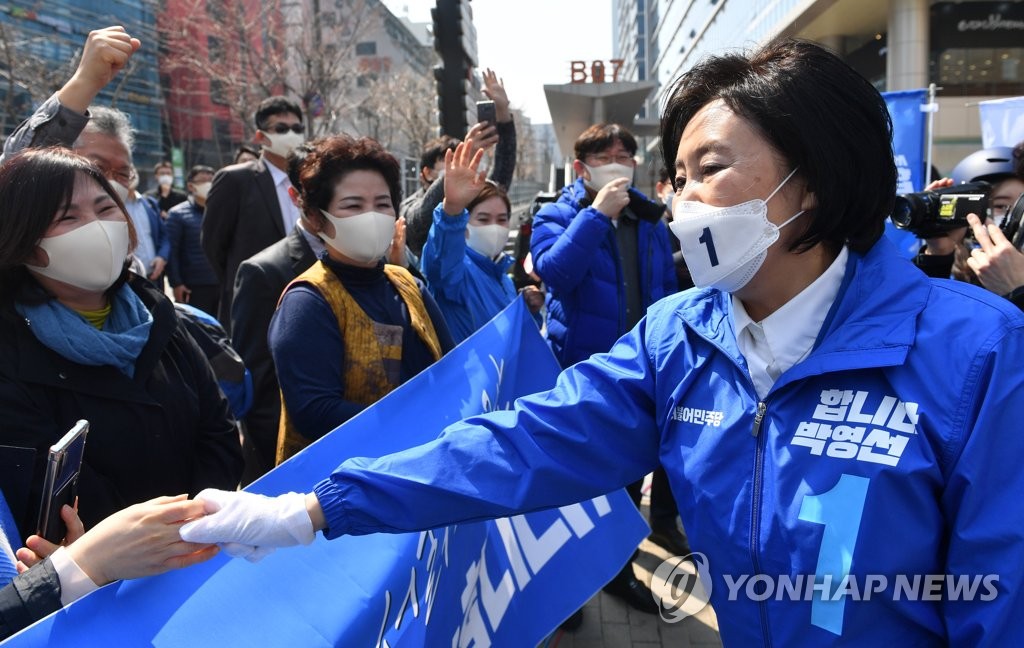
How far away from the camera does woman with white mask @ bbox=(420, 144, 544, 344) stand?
3.10m

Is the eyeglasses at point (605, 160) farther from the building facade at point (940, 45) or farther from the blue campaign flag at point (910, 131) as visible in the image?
the building facade at point (940, 45)

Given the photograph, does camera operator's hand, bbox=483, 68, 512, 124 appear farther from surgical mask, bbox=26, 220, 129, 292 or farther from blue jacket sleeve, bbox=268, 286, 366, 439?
surgical mask, bbox=26, 220, 129, 292

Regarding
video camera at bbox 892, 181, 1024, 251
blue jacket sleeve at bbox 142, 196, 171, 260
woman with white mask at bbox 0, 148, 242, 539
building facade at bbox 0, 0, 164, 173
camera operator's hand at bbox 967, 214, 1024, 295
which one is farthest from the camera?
building facade at bbox 0, 0, 164, 173

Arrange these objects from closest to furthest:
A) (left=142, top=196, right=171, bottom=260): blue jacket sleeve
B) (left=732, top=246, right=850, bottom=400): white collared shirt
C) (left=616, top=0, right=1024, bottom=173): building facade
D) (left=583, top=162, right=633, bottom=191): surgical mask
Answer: (left=732, top=246, right=850, bottom=400): white collared shirt
(left=583, top=162, right=633, bottom=191): surgical mask
(left=142, top=196, right=171, bottom=260): blue jacket sleeve
(left=616, top=0, right=1024, bottom=173): building facade

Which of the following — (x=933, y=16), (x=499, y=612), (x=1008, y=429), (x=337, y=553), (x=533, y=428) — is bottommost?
(x=499, y=612)

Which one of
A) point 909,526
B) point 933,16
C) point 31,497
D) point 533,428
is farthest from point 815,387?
point 933,16

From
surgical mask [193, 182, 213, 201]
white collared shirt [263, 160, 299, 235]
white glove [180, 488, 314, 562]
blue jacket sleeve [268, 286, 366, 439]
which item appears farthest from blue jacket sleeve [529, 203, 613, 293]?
surgical mask [193, 182, 213, 201]

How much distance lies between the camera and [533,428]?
1588mm

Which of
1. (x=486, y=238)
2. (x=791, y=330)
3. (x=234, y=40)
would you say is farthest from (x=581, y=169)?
(x=234, y=40)

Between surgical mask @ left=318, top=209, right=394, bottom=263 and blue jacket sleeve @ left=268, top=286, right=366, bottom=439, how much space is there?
25 centimetres

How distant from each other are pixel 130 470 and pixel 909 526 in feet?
5.99

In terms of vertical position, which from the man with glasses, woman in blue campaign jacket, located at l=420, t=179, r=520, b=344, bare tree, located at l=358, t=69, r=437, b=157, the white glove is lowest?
the white glove

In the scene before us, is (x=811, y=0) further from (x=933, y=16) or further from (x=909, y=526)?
(x=909, y=526)

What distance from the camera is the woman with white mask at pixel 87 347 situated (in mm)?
1829
